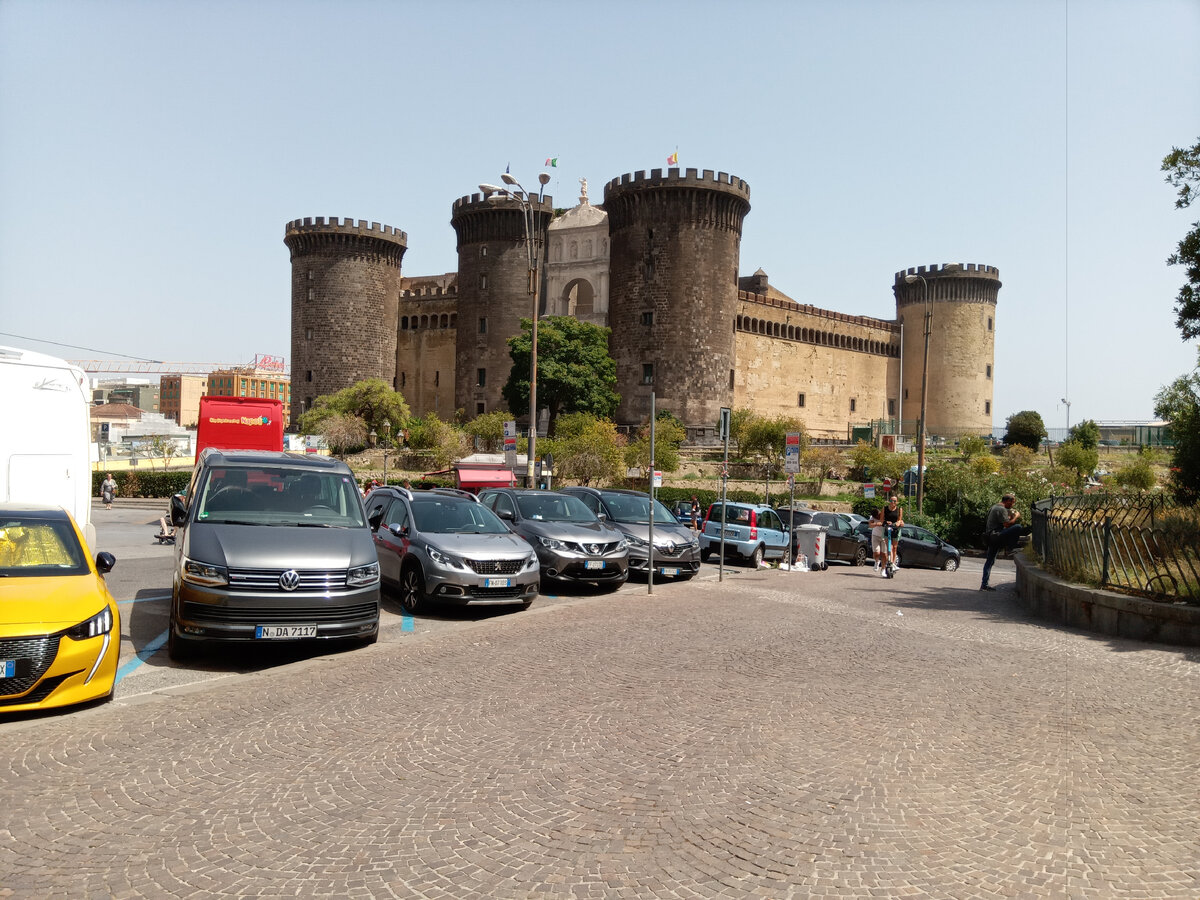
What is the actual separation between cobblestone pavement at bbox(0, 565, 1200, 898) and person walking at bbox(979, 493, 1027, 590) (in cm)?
700

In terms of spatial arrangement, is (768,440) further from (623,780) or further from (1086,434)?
(623,780)

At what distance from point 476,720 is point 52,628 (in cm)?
290

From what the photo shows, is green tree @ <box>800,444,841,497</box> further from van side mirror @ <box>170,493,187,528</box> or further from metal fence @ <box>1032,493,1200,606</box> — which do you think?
van side mirror @ <box>170,493,187,528</box>

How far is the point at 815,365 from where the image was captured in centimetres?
7762

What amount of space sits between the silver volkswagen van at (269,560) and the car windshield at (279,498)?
0.01m

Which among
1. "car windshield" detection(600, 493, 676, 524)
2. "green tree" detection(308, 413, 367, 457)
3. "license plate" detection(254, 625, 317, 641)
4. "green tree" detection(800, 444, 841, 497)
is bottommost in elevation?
"license plate" detection(254, 625, 317, 641)

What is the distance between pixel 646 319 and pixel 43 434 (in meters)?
51.1

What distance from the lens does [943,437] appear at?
78562mm

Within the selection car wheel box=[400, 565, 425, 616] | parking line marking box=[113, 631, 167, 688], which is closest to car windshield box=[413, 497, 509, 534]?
car wheel box=[400, 565, 425, 616]

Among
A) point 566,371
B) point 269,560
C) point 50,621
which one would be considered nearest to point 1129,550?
point 269,560

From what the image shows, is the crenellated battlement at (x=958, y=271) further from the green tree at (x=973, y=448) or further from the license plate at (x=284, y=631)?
the license plate at (x=284, y=631)

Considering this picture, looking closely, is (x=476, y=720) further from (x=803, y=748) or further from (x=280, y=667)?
(x=280, y=667)

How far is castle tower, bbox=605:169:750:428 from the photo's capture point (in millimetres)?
59594

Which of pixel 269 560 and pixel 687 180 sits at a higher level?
pixel 687 180
